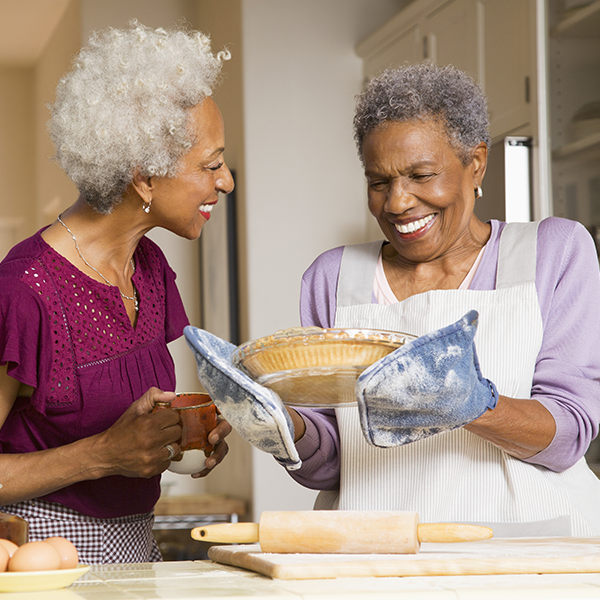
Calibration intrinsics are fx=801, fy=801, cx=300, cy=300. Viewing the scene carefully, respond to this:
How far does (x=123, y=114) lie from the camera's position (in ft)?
4.46

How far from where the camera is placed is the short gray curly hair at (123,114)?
1.36 metres

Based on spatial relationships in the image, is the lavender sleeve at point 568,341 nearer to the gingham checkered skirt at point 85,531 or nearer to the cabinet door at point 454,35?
the gingham checkered skirt at point 85,531

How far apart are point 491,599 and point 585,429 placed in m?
0.53

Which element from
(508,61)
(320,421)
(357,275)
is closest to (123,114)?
(357,275)

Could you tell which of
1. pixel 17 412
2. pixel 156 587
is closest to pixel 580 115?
pixel 17 412

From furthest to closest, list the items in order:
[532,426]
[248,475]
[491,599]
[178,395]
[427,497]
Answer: [248,475] < [178,395] < [427,497] < [532,426] < [491,599]

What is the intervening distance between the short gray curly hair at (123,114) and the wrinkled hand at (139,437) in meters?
0.37

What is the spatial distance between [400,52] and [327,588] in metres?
2.91

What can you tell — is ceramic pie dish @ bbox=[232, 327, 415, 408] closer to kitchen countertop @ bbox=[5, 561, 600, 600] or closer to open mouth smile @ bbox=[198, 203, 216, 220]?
kitchen countertop @ bbox=[5, 561, 600, 600]

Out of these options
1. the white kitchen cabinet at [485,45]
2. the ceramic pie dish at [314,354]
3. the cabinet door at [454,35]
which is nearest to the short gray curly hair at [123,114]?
the ceramic pie dish at [314,354]

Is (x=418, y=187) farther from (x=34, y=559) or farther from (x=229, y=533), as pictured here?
(x=34, y=559)

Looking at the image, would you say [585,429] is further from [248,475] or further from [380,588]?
[248,475]

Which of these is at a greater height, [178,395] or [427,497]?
[178,395]

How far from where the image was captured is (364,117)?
1384mm
